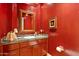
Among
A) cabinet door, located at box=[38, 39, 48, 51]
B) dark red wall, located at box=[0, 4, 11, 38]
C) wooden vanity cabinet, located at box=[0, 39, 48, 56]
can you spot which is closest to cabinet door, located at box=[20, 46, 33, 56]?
wooden vanity cabinet, located at box=[0, 39, 48, 56]

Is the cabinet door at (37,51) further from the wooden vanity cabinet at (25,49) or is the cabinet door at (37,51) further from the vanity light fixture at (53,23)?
the vanity light fixture at (53,23)

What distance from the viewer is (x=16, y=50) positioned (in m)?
1.92

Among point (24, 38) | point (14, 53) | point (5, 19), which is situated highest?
point (5, 19)

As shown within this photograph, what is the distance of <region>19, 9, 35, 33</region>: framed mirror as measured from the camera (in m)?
1.97

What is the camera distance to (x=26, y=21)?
1.99m

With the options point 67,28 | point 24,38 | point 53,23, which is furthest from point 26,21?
point 67,28

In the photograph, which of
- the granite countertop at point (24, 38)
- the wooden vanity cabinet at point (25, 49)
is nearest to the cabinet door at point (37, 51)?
the wooden vanity cabinet at point (25, 49)

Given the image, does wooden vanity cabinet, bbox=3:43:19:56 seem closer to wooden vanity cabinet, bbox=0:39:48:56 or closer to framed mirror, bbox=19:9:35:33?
wooden vanity cabinet, bbox=0:39:48:56

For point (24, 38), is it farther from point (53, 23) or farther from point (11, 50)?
point (53, 23)

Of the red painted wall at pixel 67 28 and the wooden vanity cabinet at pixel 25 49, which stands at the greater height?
the red painted wall at pixel 67 28

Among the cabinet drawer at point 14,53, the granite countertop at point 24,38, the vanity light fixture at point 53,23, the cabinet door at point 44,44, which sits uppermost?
the vanity light fixture at point 53,23

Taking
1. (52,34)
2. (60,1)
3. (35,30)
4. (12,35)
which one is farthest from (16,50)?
(60,1)

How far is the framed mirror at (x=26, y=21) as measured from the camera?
1972 mm

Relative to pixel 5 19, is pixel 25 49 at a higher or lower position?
lower
